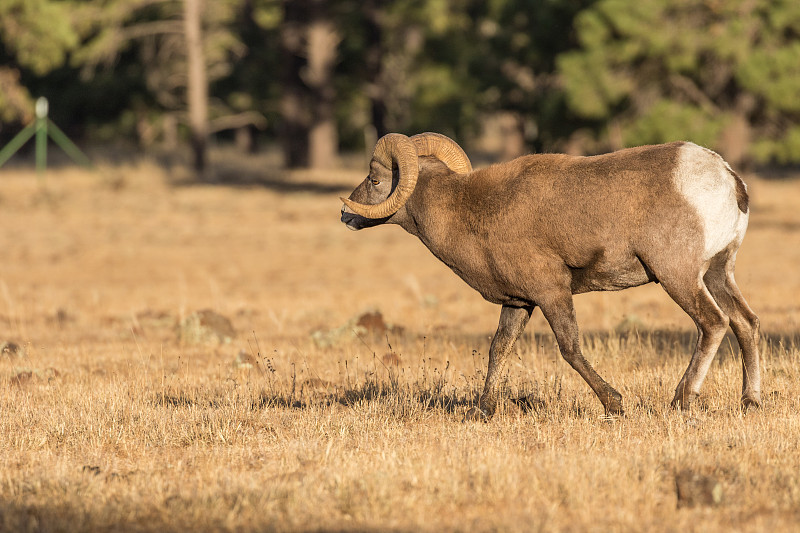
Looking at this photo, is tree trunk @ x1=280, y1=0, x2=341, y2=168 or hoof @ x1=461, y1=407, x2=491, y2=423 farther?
tree trunk @ x1=280, y1=0, x2=341, y2=168

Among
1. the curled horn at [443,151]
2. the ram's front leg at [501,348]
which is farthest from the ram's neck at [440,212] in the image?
the ram's front leg at [501,348]

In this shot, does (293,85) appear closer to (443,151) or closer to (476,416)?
(443,151)

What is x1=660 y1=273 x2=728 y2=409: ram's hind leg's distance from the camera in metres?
7.47

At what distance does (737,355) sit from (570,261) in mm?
4028

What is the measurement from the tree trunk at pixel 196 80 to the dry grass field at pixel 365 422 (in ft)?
70.2

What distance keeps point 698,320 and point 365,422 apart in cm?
252

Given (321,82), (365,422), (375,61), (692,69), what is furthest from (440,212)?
(375,61)

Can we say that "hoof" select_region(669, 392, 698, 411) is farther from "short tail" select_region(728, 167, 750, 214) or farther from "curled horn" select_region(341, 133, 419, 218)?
"curled horn" select_region(341, 133, 419, 218)

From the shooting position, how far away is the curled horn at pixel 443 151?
28.5ft

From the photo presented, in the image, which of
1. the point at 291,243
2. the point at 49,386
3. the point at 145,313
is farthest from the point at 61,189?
the point at 49,386

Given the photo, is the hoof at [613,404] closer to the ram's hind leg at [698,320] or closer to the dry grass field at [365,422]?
the dry grass field at [365,422]

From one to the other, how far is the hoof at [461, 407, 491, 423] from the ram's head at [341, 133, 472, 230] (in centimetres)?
170

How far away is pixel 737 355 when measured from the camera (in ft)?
36.0

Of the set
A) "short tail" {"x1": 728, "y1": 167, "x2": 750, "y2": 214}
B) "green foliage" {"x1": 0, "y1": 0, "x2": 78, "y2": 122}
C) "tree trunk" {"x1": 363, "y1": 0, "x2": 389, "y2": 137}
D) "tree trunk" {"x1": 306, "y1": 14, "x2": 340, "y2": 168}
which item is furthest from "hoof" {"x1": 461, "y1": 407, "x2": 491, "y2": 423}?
"tree trunk" {"x1": 363, "y1": 0, "x2": 389, "y2": 137}
